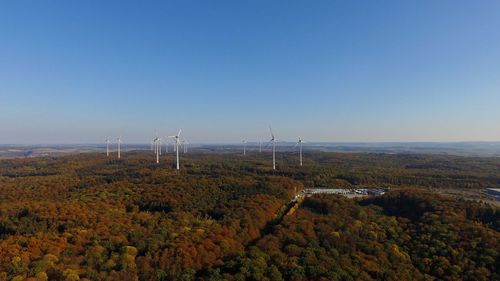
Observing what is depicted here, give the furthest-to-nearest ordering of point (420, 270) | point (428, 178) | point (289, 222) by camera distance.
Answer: point (428, 178) → point (289, 222) → point (420, 270)

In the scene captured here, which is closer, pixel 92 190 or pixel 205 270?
pixel 205 270

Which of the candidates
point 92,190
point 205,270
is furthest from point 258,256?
point 92,190

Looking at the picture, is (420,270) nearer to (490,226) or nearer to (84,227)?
(490,226)

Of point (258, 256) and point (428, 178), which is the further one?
point (428, 178)

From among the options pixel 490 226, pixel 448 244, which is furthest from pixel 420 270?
pixel 490 226

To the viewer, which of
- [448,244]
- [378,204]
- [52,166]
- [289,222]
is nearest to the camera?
[448,244]

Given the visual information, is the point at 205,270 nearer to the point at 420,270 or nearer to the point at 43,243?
the point at 43,243

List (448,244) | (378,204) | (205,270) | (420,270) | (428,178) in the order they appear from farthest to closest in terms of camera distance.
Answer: (428,178), (378,204), (448,244), (420,270), (205,270)

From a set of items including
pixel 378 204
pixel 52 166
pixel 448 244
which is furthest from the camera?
pixel 52 166

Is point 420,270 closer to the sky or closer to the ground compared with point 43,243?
closer to the ground
